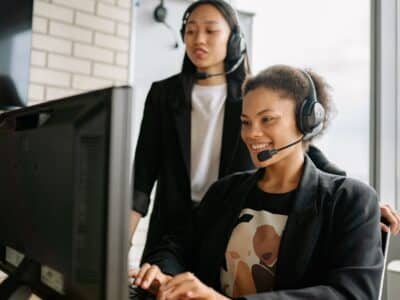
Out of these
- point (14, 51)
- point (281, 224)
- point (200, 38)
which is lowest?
point (281, 224)

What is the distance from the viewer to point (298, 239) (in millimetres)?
968

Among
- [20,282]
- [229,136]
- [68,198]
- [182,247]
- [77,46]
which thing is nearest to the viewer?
[68,198]

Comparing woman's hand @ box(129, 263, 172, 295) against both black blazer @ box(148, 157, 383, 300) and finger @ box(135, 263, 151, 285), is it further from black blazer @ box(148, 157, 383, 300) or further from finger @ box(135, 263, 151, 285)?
black blazer @ box(148, 157, 383, 300)

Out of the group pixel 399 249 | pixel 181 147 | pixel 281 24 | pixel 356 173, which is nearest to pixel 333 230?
pixel 181 147

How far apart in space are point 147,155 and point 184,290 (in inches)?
27.2

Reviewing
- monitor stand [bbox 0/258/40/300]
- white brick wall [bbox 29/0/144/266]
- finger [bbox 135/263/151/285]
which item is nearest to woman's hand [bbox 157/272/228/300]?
finger [bbox 135/263/151/285]

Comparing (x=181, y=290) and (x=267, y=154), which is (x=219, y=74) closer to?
(x=267, y=154)

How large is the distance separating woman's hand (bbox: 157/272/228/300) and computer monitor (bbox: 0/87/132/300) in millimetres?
227

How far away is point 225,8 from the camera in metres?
1.40

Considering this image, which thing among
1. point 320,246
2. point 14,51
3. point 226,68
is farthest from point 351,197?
point 14,51

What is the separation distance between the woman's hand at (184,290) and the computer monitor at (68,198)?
0.23 m

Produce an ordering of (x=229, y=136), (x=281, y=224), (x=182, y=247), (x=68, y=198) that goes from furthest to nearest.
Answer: (x=229, y=136)
(x=182, y=247)
(x=281, y=224)
(x=68, y=198)

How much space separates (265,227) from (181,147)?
0.42m

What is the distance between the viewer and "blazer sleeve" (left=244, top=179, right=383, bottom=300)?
0.87 metres
